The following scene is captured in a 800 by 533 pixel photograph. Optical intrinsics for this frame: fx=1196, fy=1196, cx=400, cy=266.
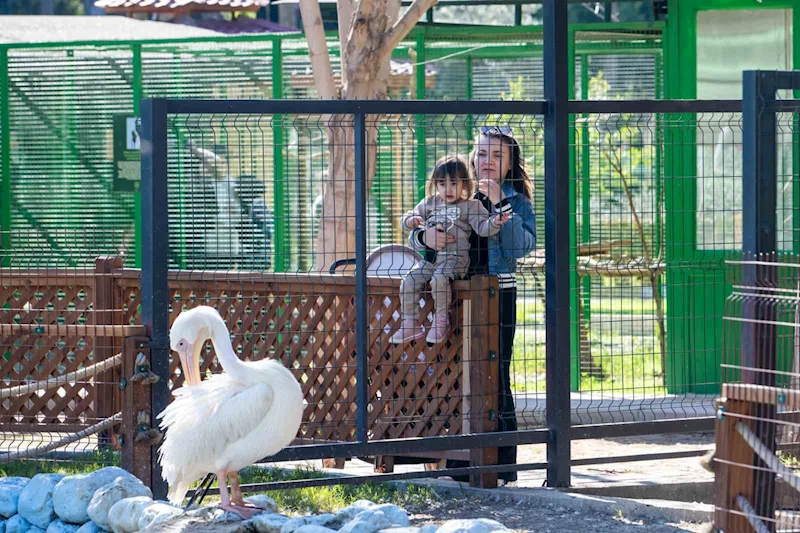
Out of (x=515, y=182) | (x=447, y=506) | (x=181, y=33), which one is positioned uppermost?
(x=181, y=33)

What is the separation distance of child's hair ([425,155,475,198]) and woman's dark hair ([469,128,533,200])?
128 millimetres

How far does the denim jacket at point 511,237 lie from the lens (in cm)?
699

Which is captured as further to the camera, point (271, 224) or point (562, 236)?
point (271, 224)

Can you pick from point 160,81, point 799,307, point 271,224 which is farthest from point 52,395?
point 799,307

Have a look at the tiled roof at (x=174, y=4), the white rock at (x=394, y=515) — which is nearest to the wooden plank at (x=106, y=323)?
the white rock at (x=394, y=515)

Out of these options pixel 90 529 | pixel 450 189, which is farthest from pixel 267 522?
pixel 450 189

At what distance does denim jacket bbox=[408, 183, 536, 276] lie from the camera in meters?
6.99

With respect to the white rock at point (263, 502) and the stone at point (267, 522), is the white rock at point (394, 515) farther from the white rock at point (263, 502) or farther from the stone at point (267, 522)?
the white rock at point (263, 502)

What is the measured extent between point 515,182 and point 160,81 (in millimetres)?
6097

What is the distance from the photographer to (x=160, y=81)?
12.2m

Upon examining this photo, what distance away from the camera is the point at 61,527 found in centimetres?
605

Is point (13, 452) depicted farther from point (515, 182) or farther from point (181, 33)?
point (181, 33)

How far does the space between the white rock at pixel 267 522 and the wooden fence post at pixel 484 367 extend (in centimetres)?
→ 193

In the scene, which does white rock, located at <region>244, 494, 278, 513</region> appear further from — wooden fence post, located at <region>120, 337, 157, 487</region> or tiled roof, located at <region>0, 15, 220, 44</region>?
tiled roof, located at <region>0, 15, 220, 44</region>
